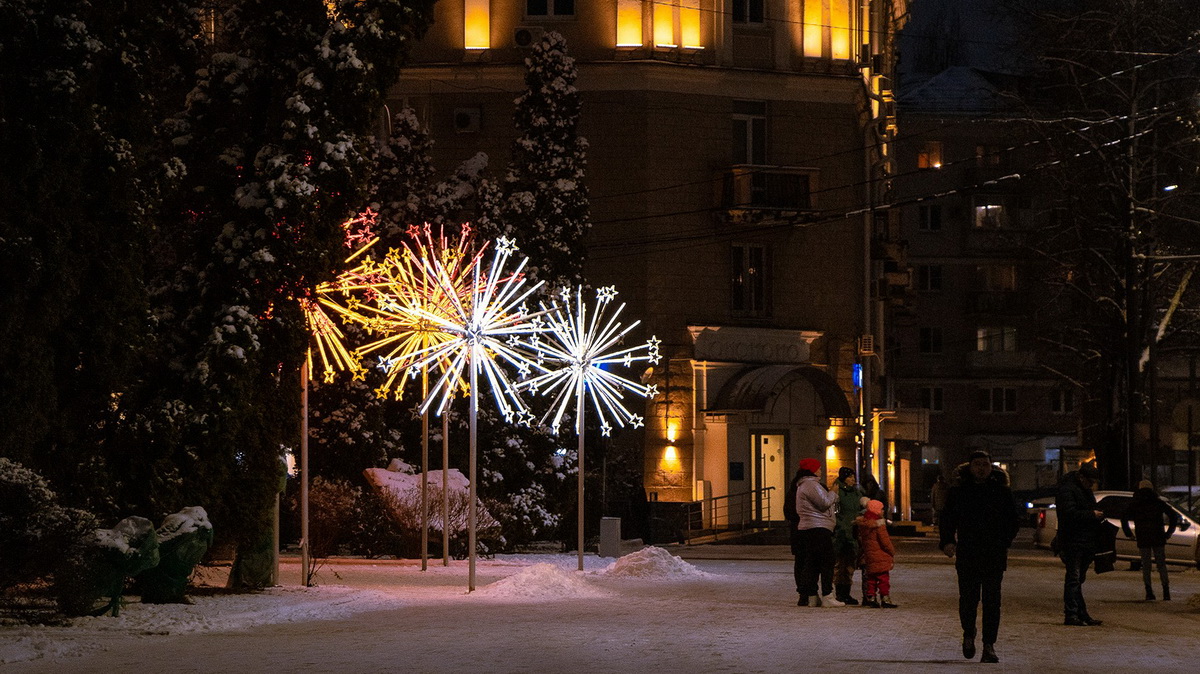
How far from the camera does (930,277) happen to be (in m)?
82.9

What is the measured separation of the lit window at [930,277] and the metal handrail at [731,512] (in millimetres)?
38893

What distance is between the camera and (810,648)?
1555cm

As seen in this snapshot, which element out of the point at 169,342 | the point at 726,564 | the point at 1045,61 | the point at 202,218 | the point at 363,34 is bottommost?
the point at 726,564

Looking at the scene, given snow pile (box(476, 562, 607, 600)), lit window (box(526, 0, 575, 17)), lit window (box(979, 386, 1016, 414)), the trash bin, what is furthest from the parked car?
lit window (box(979, 386, 1016, 414))

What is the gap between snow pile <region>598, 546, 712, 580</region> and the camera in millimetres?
25953

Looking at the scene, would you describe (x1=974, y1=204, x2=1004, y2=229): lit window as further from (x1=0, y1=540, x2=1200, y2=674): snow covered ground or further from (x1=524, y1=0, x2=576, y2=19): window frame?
(x1=0, y1=540, x2=1200, y2=674): snow covered ground

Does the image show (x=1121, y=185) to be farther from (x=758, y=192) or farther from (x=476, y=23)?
(x=476, y=23)

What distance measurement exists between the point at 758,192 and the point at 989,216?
40.2 meters

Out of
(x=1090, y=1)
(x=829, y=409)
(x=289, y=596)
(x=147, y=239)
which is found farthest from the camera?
(x=829, y=409)

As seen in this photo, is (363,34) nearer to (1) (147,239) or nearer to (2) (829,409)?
(1) (147,239)

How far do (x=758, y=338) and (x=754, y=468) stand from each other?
3.57 m

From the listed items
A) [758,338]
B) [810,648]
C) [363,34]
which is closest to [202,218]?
[363,34]

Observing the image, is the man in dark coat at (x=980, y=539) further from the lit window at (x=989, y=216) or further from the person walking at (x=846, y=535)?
the lit window at (x=989, y=216)

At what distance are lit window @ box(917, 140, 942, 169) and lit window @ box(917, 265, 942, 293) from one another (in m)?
5.09
